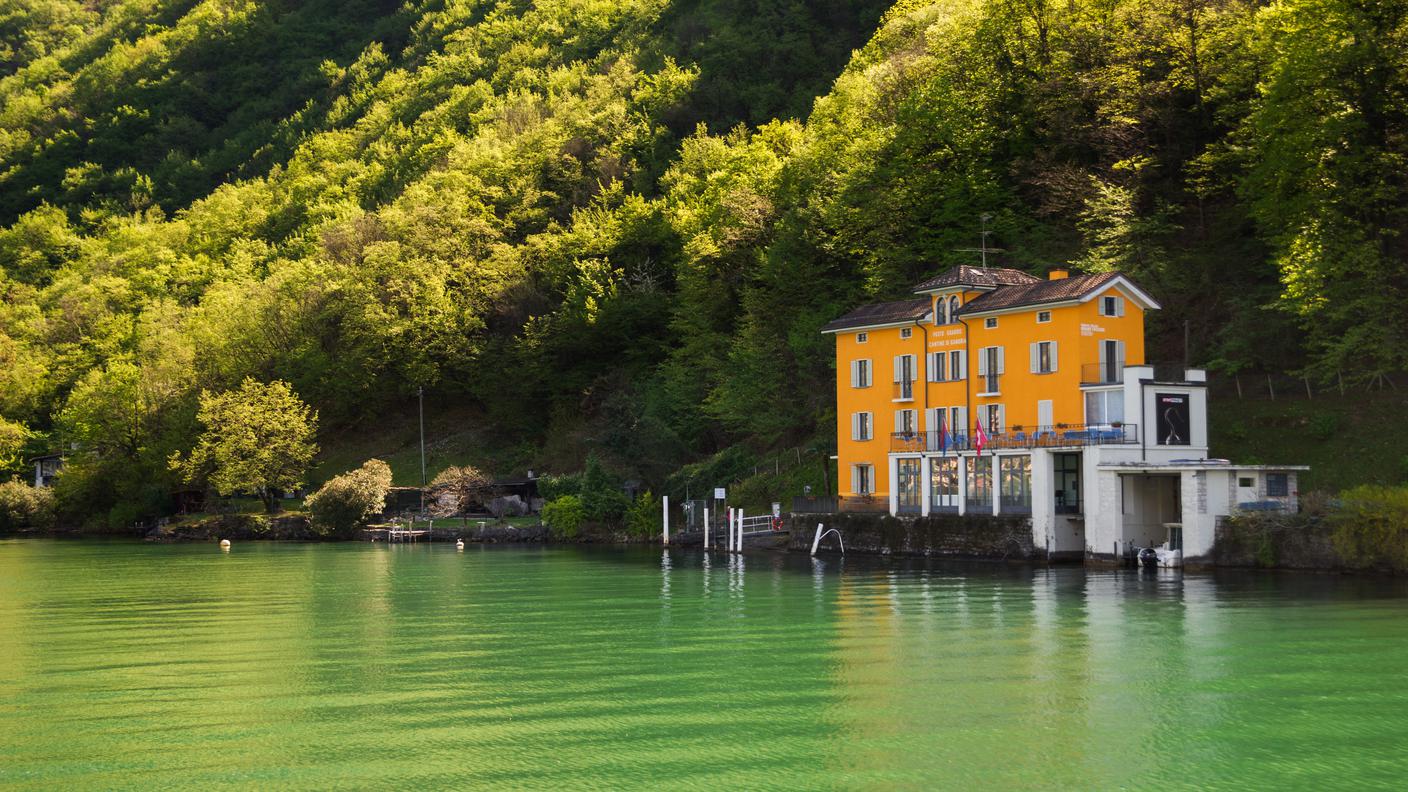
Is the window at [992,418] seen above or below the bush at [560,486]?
above

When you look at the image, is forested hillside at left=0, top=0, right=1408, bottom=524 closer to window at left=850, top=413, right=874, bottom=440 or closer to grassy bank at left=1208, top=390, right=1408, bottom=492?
grassy bank at left=1208, top=390, right=1408, bottom=492

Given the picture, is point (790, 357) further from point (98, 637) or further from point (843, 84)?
point (98, 637)

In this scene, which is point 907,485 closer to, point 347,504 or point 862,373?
point 862,373

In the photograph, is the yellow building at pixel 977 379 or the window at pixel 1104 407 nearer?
the window at pixel 1104 407

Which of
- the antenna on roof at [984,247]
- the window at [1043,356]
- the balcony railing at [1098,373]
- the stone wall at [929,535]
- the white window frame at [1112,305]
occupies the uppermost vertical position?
the antenna on roof at [984,247]

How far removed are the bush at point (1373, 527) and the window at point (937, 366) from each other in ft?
62.5

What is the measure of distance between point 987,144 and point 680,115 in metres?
56.5

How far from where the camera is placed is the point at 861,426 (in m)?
63.9

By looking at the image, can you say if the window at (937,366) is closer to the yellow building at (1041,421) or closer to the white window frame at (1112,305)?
the yellow building at (1041,421)

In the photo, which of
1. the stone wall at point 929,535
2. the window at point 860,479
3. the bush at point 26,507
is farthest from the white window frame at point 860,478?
the bush at point 26,507

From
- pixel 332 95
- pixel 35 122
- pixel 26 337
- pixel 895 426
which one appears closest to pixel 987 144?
pixel 895 426

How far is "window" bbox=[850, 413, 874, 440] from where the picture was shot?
63.5 meters

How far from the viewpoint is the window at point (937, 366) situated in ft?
196

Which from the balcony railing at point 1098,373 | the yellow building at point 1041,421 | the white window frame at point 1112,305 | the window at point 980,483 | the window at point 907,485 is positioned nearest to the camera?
the yellow building at point 1041,421
